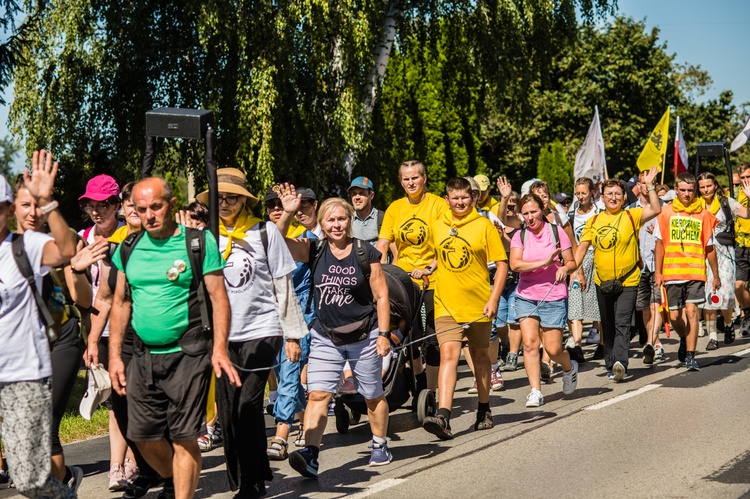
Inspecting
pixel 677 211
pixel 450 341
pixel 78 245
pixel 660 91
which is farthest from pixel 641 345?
pixel 660 91

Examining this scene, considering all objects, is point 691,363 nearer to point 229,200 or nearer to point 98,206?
point 229,200

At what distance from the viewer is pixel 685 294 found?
1161 cm

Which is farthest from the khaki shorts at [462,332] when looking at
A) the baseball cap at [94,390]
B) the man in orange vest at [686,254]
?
the man in orange vest at [686,254]

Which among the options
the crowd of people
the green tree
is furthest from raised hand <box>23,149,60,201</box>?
the green tree

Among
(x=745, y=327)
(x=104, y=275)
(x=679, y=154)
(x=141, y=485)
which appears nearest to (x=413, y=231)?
(x=104, y=275)

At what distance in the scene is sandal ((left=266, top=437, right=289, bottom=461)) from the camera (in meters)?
7.90

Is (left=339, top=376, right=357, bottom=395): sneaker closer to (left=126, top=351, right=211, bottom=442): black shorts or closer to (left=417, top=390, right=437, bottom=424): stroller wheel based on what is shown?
(left=417, top=390, right=437, bottom=424): stroller wheel

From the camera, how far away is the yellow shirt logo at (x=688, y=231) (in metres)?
11.6

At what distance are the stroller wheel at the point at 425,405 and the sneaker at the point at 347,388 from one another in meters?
0.53

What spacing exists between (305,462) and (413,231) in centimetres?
315

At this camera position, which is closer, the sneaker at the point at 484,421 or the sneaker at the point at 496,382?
the sneaker at the point at 484,421

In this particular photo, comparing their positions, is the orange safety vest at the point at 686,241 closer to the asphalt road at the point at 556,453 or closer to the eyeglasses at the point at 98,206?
the asphalt road at the point at 556,453

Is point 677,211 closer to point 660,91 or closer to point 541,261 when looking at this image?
point 541,261

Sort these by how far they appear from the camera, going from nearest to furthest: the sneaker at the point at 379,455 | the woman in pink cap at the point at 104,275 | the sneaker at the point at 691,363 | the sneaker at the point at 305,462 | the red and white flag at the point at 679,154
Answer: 1. the woman in pink cap at the point at 104,275
2. the sneaker at the point at 305,462
3. the sneaker at the point at 379,455
4. the sneaker at the point at 691,363
5. the red and white flag at the point at 679,154
